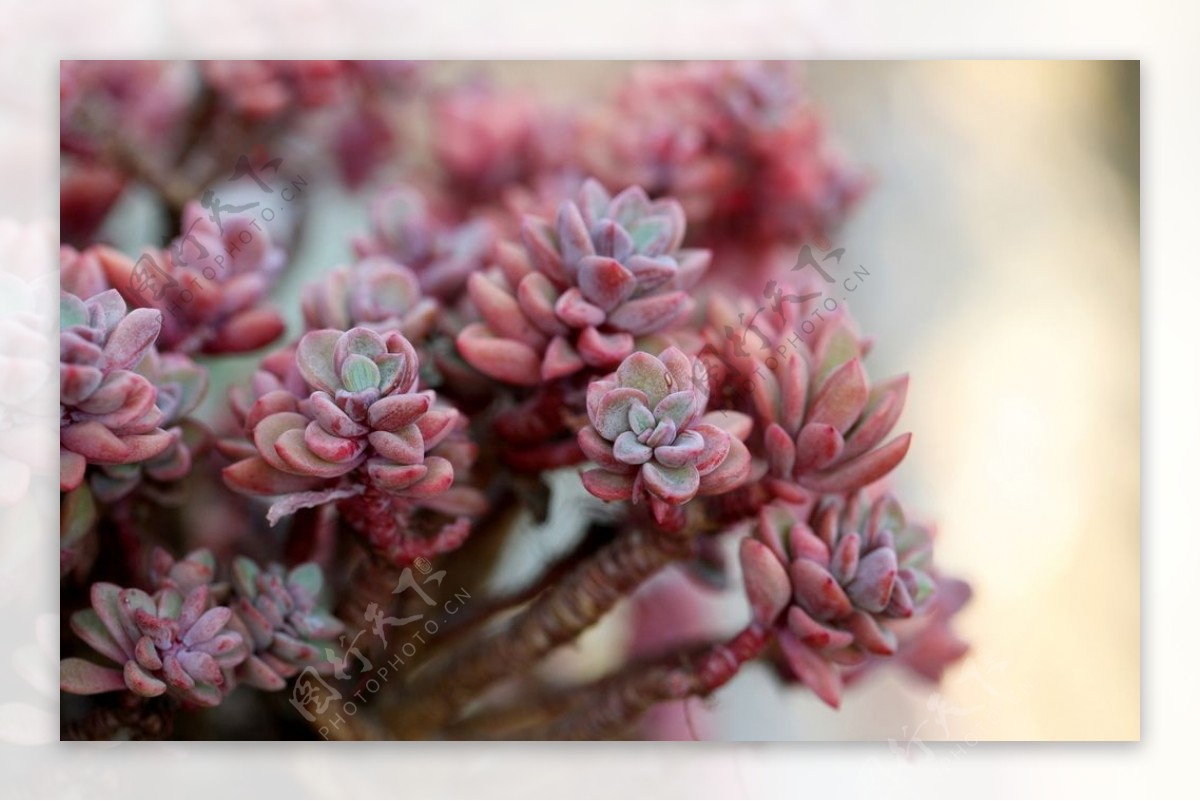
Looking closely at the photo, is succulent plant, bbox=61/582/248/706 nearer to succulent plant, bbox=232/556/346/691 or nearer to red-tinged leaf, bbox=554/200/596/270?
succulent plant, bbox=232/556/346/691

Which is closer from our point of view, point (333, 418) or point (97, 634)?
point (333, 418)

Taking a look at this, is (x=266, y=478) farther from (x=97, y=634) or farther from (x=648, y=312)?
(x=648, y=312)

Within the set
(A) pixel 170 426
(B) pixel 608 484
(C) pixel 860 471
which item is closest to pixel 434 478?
(B) pixel 608 484

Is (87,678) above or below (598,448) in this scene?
below

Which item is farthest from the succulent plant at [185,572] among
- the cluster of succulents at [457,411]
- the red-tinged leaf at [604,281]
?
the red-tinged leaf at [604,281]

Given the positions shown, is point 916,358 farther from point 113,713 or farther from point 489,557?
point 113,713

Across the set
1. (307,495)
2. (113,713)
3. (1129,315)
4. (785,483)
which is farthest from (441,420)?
(1129,315)

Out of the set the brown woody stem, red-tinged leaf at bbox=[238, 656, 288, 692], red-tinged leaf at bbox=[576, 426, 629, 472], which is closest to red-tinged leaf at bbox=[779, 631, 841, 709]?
the brown woody stem
